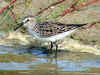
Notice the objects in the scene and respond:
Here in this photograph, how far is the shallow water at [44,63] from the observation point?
253 inches

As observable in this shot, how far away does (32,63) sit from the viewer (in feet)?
23.0

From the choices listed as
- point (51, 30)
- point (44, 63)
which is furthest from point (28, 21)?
point (44, 63)

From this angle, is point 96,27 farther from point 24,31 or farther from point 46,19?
point 24,31

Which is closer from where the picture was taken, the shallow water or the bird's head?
the shallow water

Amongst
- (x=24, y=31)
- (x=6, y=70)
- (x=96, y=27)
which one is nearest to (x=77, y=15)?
(x=96, y=27)

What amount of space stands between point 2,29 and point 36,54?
234 cm

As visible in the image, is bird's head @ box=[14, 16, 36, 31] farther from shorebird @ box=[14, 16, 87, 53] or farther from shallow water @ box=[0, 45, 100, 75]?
shallow water @ box=[0, 45, 100, 75]

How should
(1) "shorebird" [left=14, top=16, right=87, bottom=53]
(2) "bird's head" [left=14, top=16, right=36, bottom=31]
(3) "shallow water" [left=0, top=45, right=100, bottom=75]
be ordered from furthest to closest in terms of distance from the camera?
(2) "bird's head" [left=14, top=16, right=36, bottom=31] < (1) "shorebird" [left=14, top=16, right=87, bottom=53] < (3) "shallow water" [left=0, top=45, right=100, bottom=75]

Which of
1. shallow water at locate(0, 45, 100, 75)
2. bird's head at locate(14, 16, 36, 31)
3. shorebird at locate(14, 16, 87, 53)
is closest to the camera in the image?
shallow water at locate(0, 45, 100, 75)

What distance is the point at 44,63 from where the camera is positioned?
23.3ft

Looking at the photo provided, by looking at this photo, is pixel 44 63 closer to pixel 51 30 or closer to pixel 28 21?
pixel 51 30

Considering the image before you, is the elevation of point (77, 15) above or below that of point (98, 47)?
above

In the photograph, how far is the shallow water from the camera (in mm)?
6416

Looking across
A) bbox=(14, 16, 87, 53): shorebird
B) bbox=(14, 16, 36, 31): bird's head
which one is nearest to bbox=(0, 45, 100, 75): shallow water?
bbox=(14, 16, 87, 53): shorebird
